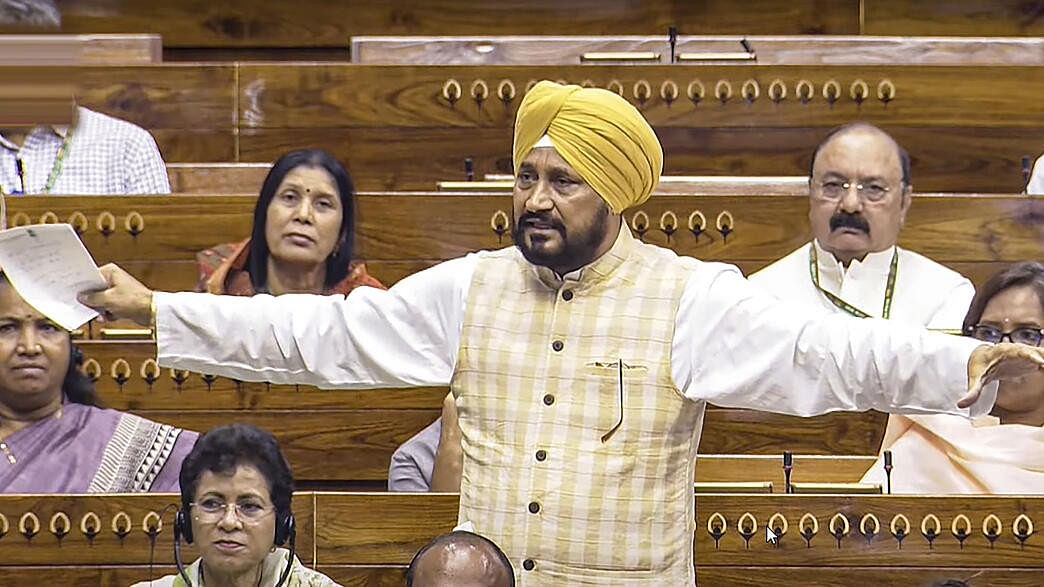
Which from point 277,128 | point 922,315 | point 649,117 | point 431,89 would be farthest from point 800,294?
point 277,128

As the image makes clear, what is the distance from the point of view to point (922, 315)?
2393 mm

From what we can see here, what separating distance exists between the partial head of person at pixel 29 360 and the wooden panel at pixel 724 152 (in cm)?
95

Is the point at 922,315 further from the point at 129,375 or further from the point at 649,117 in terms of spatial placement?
the point at 129,375

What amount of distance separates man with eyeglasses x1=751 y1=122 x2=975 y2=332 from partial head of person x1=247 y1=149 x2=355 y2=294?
1.84ft

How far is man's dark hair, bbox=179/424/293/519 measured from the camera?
180 centimetres

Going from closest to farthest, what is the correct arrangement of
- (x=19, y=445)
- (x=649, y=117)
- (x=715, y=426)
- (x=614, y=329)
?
(x=614, y=329) < (x=19, y=445) < (x=715, y=426) < (x=649, y=117)

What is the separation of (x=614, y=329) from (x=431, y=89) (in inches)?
54.9

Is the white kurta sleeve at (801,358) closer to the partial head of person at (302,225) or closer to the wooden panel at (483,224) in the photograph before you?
the partial head of person at (302,225)

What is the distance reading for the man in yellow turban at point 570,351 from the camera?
157 cm

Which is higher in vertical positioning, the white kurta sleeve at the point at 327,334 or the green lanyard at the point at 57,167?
the green lanyard at the point at 57,167

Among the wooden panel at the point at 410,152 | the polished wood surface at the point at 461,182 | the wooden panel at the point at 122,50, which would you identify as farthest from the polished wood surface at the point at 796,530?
the wooden panel at the point at 122,50

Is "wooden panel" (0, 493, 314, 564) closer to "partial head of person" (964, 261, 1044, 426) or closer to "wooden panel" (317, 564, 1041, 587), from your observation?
"wooden panel" (317, 564, 1041, 587)

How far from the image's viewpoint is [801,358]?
1.54m

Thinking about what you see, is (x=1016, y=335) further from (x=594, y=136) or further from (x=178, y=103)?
(x=178, y=103)
